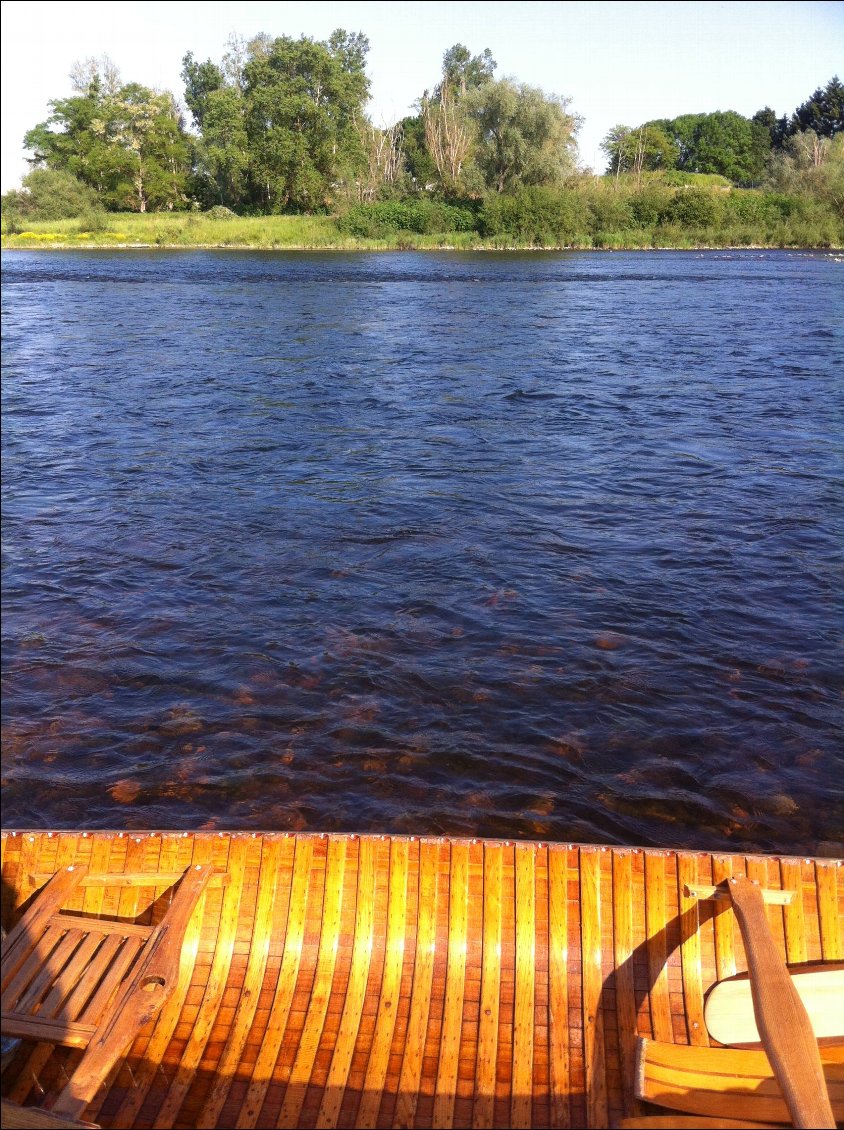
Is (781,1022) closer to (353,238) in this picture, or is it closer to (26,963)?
(26,963)

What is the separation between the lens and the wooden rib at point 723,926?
17.3 feet

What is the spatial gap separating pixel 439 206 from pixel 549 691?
6850 cm

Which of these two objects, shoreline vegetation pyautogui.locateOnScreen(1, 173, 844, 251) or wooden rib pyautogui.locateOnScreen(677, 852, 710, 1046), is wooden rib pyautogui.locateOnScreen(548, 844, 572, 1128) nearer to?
wooden rib pyautogui.locateOnScreen(677, 852, 710, 1046)

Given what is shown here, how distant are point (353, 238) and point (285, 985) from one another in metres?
70.5

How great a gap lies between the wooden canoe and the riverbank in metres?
66.6

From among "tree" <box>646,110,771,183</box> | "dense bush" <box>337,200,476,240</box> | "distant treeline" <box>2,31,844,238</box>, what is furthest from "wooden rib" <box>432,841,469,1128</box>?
"tree" <box>646,110,771,183</box>

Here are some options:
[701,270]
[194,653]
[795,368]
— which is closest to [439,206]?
[701,270]

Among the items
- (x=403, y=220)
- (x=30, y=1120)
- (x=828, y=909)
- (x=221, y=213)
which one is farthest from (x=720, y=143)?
(x=30, y=1120)

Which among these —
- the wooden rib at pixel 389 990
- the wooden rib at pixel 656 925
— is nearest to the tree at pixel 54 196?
the wooden rib at pixel 389 990

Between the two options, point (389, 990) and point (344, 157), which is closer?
point (389, 990)

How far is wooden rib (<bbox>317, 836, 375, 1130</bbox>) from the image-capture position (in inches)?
185

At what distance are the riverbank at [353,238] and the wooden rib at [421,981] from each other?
2622 inches

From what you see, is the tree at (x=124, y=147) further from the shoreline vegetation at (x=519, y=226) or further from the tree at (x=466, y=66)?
the tree at (x=466, y=66)

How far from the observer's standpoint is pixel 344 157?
7794 cm
